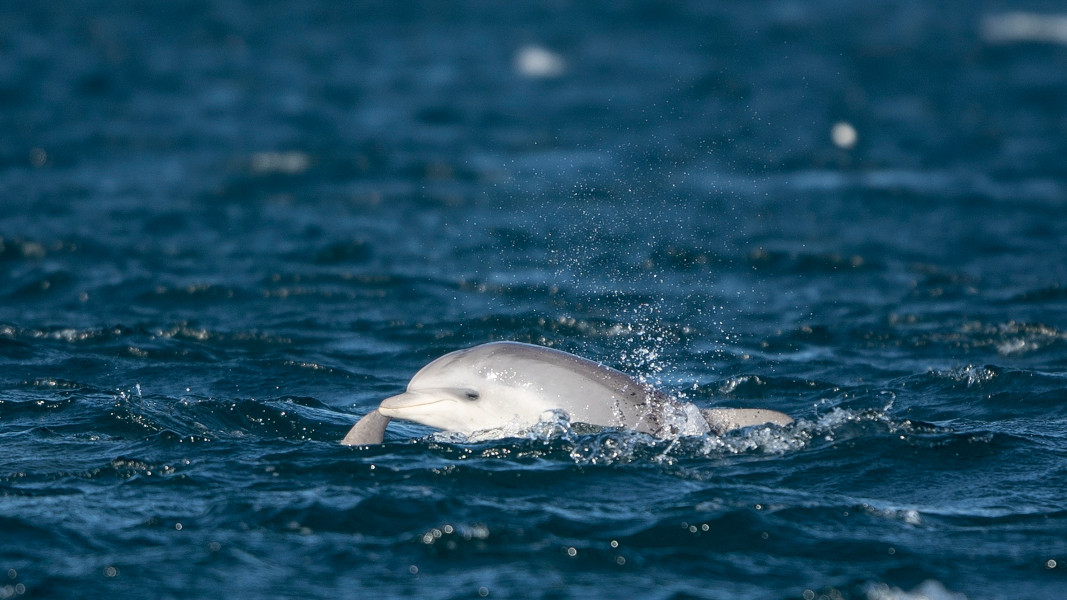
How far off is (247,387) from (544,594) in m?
5.12

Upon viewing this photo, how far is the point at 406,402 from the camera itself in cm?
905

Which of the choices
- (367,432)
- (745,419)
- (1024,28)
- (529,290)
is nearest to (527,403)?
(367,432)

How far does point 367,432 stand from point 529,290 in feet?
21.1

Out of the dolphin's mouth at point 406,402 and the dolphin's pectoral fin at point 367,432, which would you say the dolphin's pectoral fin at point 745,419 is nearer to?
the dolphin's mouth at point 406,402

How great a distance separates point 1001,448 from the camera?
9.33 m

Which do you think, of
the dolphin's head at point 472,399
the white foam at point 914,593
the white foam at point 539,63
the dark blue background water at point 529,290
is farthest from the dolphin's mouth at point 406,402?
the white foam at point 539,63

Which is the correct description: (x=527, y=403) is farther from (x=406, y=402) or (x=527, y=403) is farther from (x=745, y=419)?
(x=745, y=419)

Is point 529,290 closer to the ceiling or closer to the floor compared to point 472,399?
closer to the ceiling

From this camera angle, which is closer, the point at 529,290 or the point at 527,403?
the point at 527,403

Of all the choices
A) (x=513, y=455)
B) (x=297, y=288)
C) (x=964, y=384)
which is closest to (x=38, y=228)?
(x=297, y=288)

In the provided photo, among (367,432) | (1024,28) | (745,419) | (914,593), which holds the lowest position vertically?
(914,593)

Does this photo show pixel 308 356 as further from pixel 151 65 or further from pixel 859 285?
pixel 151 65

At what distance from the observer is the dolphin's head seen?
908 centimetres

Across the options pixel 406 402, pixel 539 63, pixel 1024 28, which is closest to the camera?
pixel 406 402
